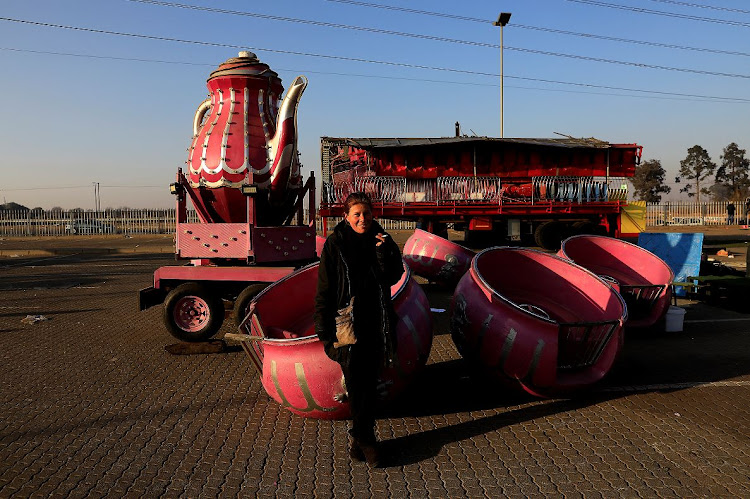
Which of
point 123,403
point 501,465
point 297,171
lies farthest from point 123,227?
point 501,465

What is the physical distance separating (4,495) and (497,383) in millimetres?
3897

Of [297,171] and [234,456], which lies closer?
[234,456]

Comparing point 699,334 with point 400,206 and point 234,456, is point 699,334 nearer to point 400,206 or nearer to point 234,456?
point 234,456

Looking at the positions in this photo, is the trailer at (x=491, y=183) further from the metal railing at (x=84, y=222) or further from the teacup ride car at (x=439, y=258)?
the metal railing at (x=84, y=222)

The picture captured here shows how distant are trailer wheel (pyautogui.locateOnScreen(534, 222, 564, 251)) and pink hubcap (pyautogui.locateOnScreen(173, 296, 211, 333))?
15217 mm

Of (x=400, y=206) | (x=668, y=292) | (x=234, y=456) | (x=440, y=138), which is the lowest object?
(x=234, y=456)

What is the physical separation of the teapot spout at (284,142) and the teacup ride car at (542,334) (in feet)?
10.6

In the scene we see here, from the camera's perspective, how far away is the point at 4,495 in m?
3.40

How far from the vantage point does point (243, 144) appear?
7820 mm

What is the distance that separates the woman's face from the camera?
3.85 m

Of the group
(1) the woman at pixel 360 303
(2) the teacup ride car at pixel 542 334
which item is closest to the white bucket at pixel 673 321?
(2) the teacup ride car at pixel 542 334

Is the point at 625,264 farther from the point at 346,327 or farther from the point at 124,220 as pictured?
the point at 124,220

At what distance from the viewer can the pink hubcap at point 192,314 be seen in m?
7.41

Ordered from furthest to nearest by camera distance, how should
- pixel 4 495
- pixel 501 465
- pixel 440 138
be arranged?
1. pixel 440 138
2. pixel 501 465
3. pixel 4 495
